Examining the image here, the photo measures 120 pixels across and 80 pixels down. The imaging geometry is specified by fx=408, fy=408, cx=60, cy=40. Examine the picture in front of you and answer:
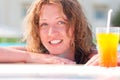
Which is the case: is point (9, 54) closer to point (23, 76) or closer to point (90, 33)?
point (90, 33)

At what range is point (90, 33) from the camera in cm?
217

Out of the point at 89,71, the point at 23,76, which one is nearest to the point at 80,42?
the point at 89,71

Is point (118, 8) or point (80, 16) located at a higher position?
point (80, 16)

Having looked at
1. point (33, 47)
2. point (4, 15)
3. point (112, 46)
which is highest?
point (112, 46)

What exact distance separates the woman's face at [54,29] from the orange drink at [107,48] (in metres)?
0.46

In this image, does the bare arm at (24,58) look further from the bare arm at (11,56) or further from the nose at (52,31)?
the nose at (52,31)

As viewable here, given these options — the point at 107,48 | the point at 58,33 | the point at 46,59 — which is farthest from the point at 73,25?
the point at 107,48

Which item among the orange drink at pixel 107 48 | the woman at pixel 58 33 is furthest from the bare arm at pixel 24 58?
the orange drink at pixel 107 48

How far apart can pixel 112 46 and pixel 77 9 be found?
60cm

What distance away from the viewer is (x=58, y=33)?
1923 millimetres

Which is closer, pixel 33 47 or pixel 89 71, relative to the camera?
pixel 89 71

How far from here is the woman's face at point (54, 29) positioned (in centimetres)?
→ 192

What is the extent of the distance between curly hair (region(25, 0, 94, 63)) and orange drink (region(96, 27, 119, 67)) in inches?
20.5

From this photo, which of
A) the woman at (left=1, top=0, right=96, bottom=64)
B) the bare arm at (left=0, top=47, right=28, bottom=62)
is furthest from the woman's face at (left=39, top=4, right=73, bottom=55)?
the bare arm at (left=0, top=47, right=28, bottom=62)
